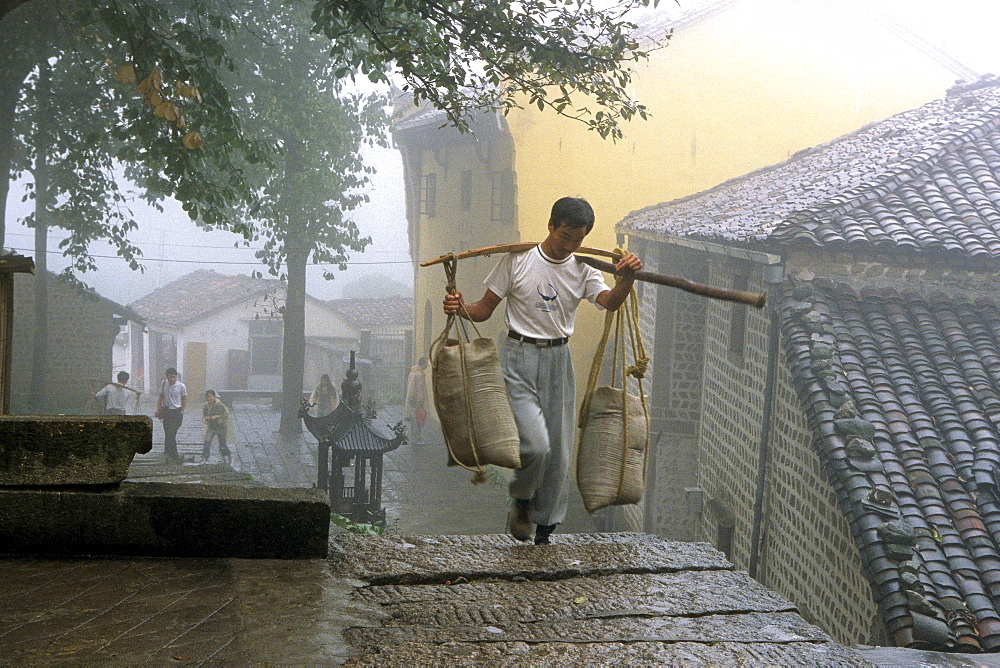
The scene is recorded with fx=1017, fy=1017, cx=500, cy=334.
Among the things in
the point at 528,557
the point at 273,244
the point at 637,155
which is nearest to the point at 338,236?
the point at 273,244

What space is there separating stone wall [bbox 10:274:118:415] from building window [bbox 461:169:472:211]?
8.41 meters

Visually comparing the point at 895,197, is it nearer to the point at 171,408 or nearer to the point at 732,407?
the point at 732,407

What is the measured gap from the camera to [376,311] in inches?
1369

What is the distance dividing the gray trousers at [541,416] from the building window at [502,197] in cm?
1529

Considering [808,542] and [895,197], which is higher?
[895,197]

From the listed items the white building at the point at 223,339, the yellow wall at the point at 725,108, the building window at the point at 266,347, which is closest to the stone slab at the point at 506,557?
the yellow wall at the point at 725,108

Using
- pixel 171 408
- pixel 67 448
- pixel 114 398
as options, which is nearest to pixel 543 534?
pixel 67 448

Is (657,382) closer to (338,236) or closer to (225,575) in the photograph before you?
(338,236)

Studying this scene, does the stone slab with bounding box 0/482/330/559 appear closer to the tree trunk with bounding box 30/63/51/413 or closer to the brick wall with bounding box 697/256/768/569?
the brick wall with bounding box 697/256/768/569

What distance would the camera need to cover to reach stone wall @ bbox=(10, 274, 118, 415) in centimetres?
2228

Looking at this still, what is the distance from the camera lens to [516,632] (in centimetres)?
384

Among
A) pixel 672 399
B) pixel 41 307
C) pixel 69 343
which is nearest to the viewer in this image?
pixel 672 399

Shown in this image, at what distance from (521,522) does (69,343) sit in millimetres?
21069

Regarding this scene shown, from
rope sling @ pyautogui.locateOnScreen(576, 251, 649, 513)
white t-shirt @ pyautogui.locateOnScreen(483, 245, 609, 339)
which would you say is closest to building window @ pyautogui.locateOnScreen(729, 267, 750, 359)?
rope sling @ pyautogui.locateOnScreen(576, 251, 649, 513)
